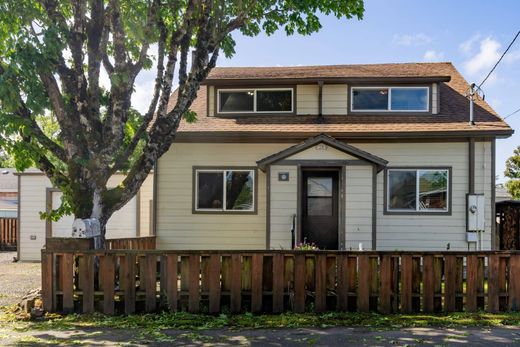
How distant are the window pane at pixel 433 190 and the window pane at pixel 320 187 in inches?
89.6

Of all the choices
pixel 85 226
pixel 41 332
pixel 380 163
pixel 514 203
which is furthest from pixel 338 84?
pixel 41 332

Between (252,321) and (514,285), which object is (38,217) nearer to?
(252,321)

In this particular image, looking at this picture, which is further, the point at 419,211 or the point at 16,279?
the point at 419,211

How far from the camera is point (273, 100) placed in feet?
40.1

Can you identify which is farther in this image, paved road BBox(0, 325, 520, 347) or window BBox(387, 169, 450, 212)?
window BBox(387, 169, 450, 212)

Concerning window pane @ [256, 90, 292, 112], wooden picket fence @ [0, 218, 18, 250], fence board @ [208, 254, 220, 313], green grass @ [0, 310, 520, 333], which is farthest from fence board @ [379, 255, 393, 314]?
wooden picket fence @ [0, 218, 18, 250]

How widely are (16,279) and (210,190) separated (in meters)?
4.86

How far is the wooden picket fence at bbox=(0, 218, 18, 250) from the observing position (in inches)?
665

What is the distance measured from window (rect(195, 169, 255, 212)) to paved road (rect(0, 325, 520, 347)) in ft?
18.9

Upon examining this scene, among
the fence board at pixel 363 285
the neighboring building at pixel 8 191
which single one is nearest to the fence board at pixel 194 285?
the fence board at pixel 363 285

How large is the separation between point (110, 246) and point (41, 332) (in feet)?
10.9

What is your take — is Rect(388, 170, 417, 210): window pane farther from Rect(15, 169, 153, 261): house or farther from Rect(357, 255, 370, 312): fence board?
Rect(15, 169, 153, 261): house

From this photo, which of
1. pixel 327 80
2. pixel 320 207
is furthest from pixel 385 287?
pixel 327 80

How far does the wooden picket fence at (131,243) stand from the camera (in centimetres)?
886
